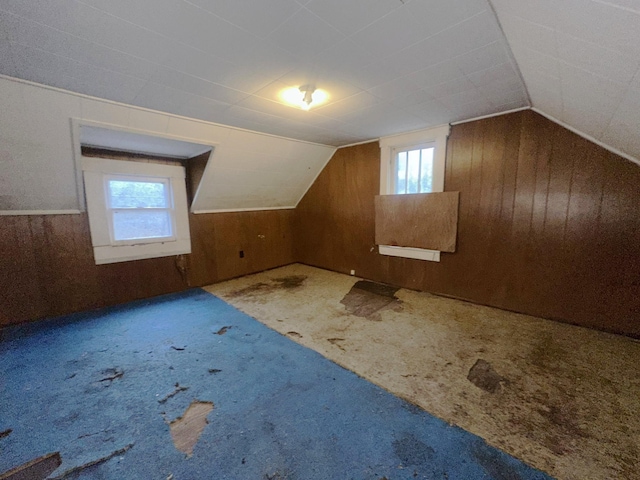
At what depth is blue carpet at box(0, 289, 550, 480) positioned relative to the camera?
3.93 feet

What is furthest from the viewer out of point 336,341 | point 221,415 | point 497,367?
point 336,341

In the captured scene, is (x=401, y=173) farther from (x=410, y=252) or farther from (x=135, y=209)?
(x=135, y=209)

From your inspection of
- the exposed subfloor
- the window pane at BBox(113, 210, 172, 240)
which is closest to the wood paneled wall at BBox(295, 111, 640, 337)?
the exposed subfloor

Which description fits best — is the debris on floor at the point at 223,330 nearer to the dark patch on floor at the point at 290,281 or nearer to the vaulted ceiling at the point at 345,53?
the dark patch on floor at the point at 290,281

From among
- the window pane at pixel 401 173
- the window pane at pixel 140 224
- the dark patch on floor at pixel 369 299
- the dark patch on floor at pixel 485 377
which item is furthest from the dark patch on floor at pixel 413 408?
the window pane at pixel 140 224

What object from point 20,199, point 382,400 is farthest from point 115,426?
point 20,199

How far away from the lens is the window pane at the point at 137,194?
10.5 feet

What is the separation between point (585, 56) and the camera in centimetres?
127

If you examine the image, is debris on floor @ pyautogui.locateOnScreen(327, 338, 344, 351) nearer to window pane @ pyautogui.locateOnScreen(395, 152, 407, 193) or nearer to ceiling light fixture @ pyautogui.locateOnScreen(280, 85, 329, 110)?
ceiling light fixture @ pyautogui.locateOnScreen(280, 85, 329, 110)

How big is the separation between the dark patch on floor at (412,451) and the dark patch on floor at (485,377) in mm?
694

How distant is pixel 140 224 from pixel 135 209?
214mm

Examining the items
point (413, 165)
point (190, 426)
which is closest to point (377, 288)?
point (413, 165)

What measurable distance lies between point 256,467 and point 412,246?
9.87ft

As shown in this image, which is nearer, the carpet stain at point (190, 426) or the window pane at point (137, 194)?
the carpet stain at point (190, 426)
